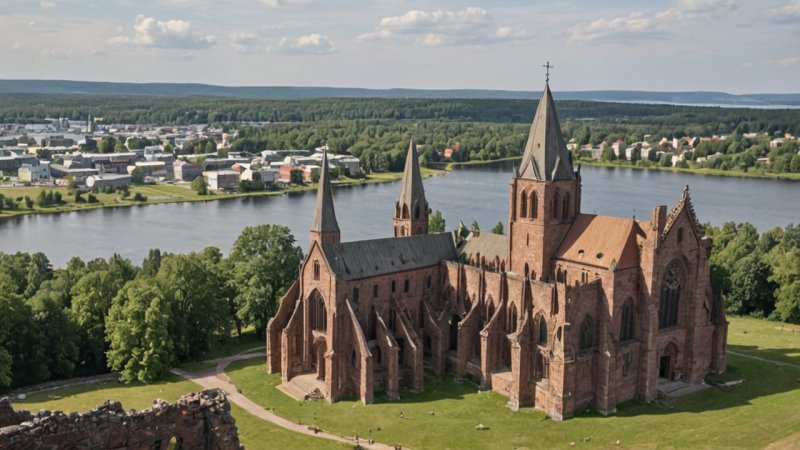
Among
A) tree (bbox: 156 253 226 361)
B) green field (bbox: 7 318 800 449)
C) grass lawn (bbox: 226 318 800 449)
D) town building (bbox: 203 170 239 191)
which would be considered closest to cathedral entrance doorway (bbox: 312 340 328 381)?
grass lawn (bbox: 226 318 800 449)

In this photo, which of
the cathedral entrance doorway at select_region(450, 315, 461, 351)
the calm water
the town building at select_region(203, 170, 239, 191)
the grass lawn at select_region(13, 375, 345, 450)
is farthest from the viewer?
the town building at select_region(203, 170, 239, 191)

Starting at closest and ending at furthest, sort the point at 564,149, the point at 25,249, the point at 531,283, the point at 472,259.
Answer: the point at 531,283 < the point at 564,149 < the point at 472,259 < the point at 25,249

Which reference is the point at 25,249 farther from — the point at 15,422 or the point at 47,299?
the point at 15,422

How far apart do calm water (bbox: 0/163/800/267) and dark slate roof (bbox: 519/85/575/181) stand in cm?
5795

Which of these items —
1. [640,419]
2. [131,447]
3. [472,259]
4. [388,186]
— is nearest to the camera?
[131,447]

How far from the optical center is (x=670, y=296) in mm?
54281

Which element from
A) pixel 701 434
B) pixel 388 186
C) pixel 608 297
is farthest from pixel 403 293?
pixel 388 186

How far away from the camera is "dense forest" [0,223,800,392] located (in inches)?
2200

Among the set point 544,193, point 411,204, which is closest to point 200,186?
point 411,204

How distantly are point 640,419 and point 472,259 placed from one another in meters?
19.3

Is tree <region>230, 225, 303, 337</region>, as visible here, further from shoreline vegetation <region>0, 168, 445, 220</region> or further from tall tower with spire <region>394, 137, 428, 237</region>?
shoreline vegetation <region>0, 168, 445, 220</region>

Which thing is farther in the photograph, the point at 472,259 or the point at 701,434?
the point at 472,259

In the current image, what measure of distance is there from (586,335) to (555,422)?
6456 millimetres

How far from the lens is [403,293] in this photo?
192 feet
